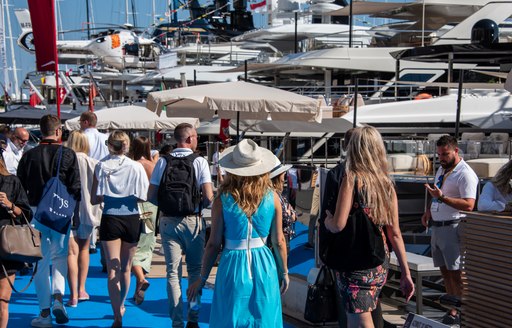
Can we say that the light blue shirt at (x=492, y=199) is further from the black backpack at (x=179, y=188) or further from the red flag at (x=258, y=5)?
the red flag at (x=258, y=5)

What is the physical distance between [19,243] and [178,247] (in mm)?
1529

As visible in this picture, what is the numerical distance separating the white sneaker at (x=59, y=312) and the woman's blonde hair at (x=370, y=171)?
3954 mm

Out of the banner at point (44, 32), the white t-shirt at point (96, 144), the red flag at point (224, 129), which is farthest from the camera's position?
the red flag at point (224, 129)

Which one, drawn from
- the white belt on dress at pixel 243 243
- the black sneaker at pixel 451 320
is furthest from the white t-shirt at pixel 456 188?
the white belt on dress at pixel 243 243

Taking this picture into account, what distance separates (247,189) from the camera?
18.4 feet

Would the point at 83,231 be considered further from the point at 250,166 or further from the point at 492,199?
the point at 492,199

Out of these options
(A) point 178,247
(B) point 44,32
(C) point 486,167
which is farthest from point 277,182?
(B) point 44,32

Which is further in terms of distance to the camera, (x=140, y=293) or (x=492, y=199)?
(x=140, y=293)

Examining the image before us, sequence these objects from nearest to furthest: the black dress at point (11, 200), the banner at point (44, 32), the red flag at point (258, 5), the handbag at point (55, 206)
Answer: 1. the black dress at point (11, 200)
2. the handbag at point (55, 206)
3. the banner at point (44, 32)
4. the red flag at point (258, 5)

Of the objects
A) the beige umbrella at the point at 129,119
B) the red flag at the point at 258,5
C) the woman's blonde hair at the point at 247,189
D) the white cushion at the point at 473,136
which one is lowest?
the white cushion at the point at 473,136

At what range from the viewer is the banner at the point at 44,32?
12.7m

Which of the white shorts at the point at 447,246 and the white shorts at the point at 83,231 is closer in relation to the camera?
the white shorts at the point at 447,246

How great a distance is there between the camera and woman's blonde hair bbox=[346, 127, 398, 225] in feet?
17.4

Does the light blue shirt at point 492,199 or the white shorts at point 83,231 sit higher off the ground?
the light blue shirt at point 492,199
